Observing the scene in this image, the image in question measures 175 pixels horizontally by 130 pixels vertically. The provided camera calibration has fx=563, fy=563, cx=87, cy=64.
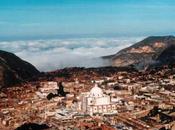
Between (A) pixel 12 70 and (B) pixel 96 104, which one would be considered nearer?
(B) pixel 96 104

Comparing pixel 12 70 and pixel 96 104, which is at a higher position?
pixel 12 70

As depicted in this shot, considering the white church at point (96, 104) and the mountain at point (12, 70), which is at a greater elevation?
the mountain at point (12, 70)

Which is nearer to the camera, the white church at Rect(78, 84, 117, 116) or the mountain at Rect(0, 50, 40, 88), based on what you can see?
the white church at Rect(78, 84, 117, 116)

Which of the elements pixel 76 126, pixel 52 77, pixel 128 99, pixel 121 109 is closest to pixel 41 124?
pixel 76 126

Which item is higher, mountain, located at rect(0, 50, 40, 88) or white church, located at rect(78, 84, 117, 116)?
mountain, located at rect(0, 50, 40, 88)

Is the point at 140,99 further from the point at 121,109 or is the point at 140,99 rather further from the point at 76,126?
the point at 76,126
